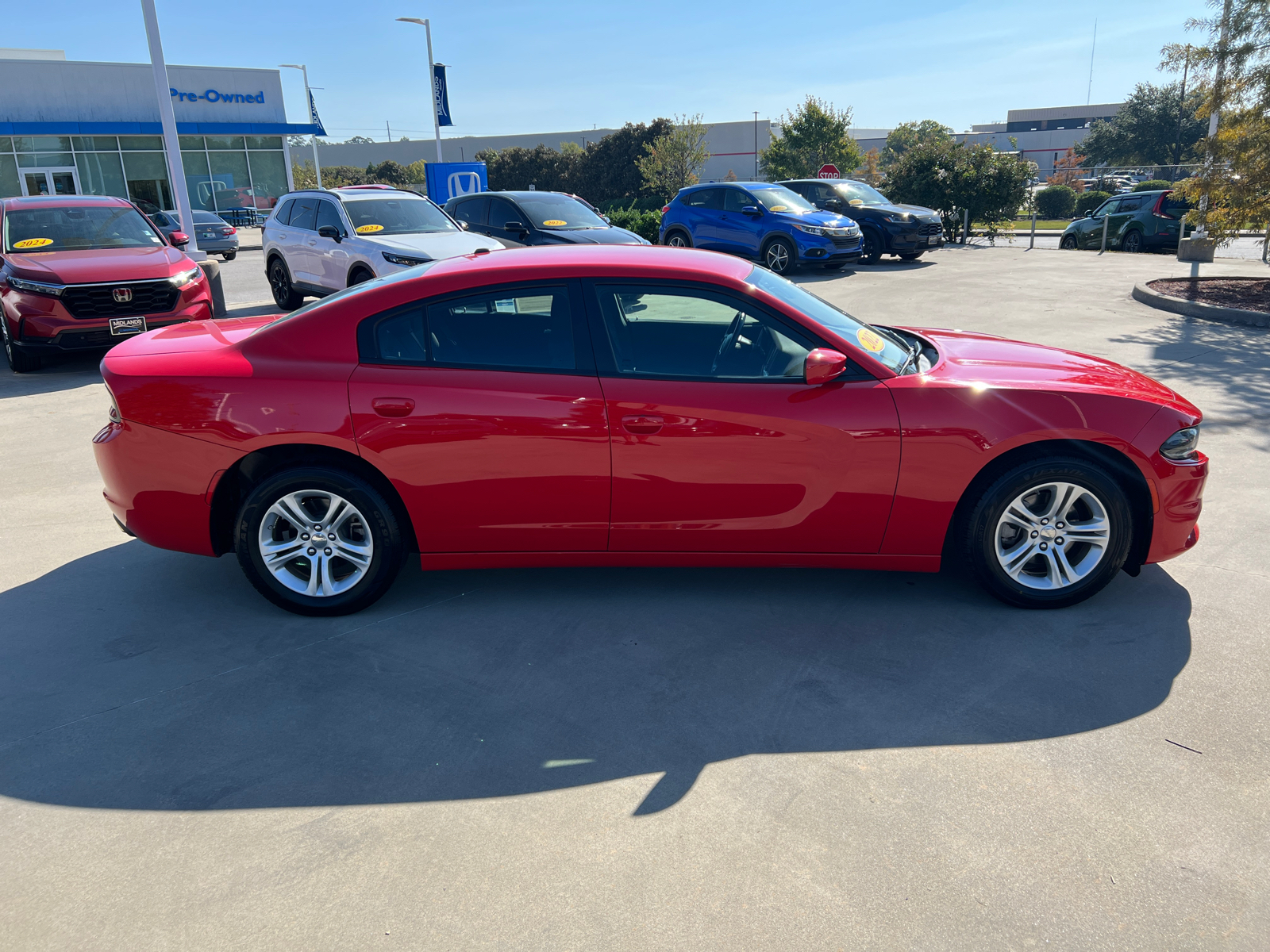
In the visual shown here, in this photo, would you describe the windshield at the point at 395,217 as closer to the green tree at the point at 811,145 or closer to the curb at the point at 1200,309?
the curb at the point at 1200,309

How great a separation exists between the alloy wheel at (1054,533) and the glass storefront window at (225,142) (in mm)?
46382

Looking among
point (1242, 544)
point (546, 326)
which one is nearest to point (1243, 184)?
point (1242, 544)

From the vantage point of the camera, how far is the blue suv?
17484mm

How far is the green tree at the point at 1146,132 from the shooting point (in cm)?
6034

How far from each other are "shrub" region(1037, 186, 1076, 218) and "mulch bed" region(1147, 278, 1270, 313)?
30.3 meters

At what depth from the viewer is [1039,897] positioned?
253cm

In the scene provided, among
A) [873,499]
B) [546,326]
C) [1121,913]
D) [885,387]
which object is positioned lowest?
[1121,913]

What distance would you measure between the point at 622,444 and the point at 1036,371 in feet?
6.44

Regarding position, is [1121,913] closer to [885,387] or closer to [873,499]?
[873,499]

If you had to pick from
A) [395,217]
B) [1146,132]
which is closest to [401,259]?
[395,217]

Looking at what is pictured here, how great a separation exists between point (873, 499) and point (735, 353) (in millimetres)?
A: 880

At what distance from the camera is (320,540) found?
418cm

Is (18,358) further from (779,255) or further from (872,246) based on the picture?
(872,246)

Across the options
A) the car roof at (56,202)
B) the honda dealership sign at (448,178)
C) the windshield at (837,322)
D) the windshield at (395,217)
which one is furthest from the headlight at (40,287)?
the honda dealership sign at (448,178)
